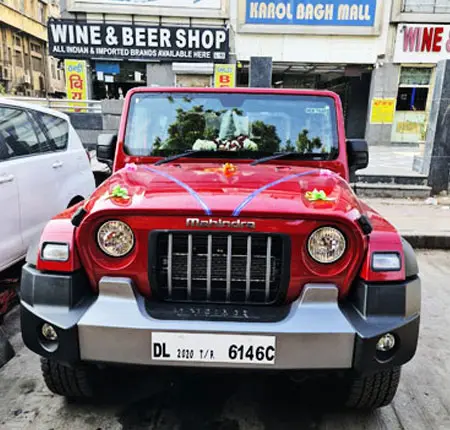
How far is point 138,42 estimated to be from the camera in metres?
16.0

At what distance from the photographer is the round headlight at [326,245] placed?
214 cm

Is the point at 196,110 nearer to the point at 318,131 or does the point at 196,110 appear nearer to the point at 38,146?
the point at 318,131

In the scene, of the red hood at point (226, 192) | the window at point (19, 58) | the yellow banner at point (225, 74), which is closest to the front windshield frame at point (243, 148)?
the red hood at point (226, 192)

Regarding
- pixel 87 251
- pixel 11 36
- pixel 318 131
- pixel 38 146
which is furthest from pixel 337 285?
pixel 11 36

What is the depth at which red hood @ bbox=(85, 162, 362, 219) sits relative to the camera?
2104 millimetres

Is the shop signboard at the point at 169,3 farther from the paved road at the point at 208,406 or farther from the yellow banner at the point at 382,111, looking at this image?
the paved road at the point at 208,406

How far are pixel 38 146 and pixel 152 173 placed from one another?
86.8 inches

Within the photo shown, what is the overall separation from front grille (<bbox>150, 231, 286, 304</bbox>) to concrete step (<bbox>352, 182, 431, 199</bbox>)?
7.09m

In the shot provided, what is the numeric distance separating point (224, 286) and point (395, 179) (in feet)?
25.6

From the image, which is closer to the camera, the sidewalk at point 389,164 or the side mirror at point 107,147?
the side mirror at point 107,147

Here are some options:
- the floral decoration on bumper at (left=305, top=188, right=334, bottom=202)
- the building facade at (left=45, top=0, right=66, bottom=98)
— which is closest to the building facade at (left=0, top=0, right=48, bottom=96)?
the building facade at (left=45, top=0, right=66, bottom=98)

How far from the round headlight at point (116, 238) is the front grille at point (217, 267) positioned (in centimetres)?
13

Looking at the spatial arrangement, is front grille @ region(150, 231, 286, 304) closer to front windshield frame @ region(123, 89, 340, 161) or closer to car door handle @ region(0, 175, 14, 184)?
front windshield frame @ region(123, 89, 340, 161)

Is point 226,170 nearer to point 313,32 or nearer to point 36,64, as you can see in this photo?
point 313,32
